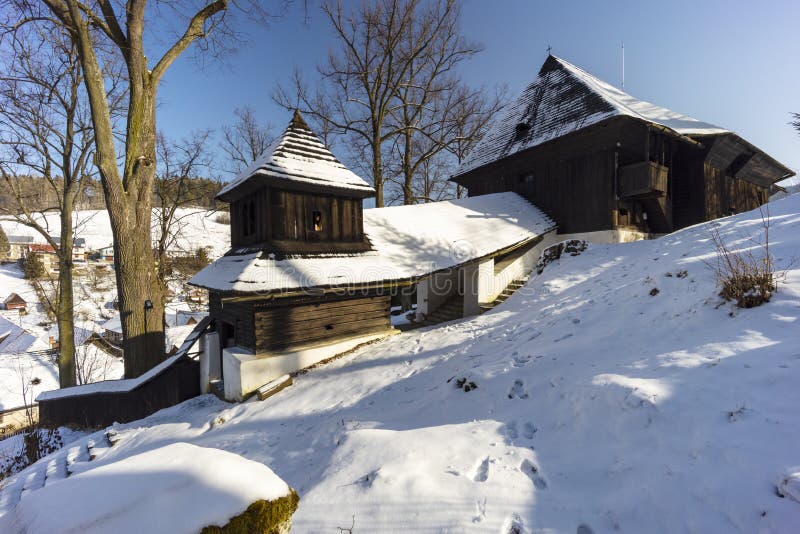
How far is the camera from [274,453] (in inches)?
177

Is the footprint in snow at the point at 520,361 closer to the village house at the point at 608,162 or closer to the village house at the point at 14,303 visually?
the village house at the point at 608,162

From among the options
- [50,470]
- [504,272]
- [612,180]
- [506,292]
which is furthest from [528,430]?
[612,180]

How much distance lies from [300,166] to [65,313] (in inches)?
437

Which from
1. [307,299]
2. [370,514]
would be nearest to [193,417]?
[307,299]

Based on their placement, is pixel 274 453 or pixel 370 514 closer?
pixel 370 514

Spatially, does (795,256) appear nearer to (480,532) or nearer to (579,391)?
(579,391)

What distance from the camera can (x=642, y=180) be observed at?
11398mm

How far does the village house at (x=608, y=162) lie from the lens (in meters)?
11.9

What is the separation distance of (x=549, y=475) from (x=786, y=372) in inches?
92.2

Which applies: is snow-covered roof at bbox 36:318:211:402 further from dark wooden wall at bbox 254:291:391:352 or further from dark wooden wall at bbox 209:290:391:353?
dark wooden wall at bbox 254:291:391:352

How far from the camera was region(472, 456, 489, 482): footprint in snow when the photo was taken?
277cm

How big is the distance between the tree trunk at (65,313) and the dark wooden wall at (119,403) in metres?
3.41

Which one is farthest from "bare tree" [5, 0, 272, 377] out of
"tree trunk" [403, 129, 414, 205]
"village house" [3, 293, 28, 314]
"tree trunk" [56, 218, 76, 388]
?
"village house" [3, 293, 28, 314]

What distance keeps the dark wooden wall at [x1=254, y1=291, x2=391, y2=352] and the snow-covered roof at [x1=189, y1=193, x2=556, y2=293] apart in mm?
670
